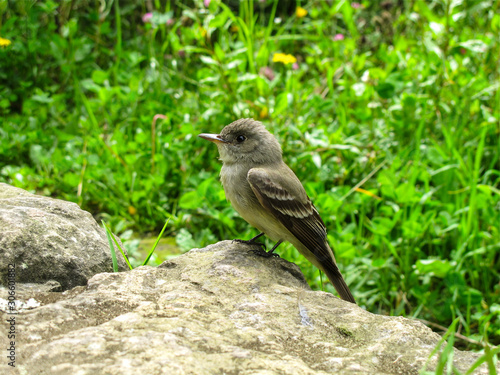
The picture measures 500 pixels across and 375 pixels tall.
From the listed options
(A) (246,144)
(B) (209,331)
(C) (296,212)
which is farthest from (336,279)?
(B) (209,331)

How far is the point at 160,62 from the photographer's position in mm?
6023

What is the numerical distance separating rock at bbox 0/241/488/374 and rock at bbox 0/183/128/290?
0.26 m

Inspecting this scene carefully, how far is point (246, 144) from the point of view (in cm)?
370

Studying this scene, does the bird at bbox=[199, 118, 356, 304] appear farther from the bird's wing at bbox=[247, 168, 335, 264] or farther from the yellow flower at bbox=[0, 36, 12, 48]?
the yellow flower at bbox=[0, 36, 12, 48]

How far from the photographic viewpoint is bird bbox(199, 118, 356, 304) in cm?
337

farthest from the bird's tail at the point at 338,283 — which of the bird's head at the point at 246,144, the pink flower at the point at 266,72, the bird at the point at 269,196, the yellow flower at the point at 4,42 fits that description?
the yellow flower at the point at 4,42

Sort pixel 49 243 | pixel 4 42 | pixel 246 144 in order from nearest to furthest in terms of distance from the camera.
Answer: pixel 49 243
pixel 246 144
pixel 4 42

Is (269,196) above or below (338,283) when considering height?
above

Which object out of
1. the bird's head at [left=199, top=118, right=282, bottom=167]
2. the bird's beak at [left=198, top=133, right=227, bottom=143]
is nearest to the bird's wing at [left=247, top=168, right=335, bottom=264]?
the bird's head at [left=199, top=118, right=282, bottom=167]

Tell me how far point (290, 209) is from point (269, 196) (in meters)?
0.20

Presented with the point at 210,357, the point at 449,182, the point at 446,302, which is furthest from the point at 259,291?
the point at 449,182

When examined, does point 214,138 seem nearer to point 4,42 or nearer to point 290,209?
point 290,209

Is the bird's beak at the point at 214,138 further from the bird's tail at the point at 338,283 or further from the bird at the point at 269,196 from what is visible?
the bird's tail at the point at 338,283

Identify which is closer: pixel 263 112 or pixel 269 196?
pixel 269 196
